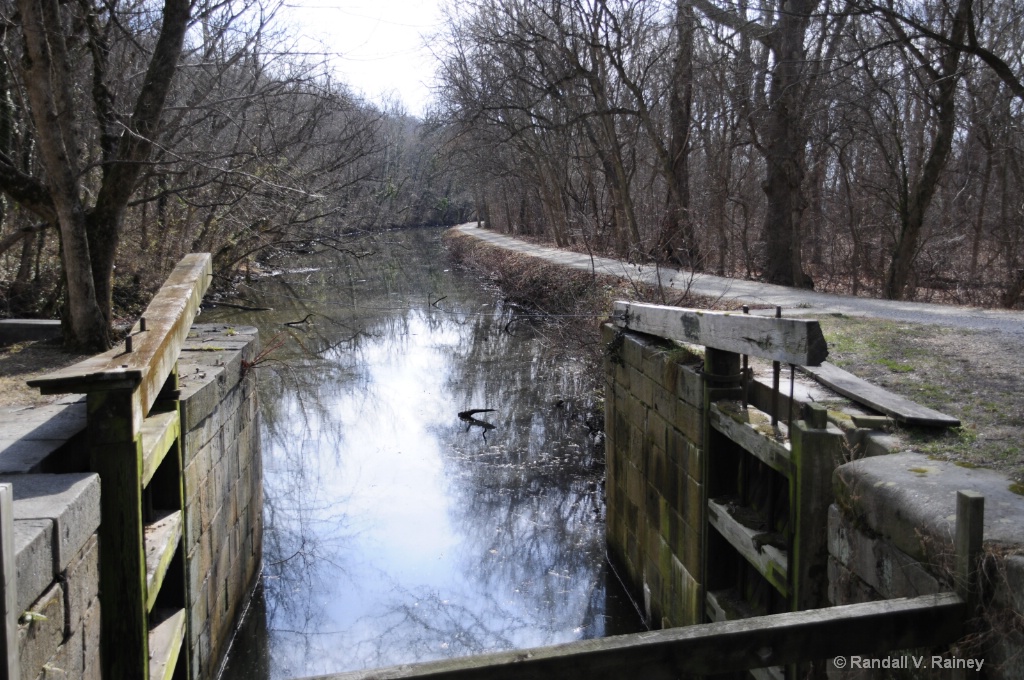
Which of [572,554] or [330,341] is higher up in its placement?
[330,341]

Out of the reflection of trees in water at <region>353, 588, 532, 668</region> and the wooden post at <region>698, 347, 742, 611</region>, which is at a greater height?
the wooden post at <region>698, 347, 742, 611</region>

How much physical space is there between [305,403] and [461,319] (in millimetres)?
9088

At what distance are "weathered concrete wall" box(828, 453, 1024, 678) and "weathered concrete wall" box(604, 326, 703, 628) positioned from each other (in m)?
2.16

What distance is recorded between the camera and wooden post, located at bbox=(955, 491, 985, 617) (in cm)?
289

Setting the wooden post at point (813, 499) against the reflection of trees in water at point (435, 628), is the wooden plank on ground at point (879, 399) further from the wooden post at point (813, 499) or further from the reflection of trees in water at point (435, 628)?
the reflection of trees in water at point (435, 628)

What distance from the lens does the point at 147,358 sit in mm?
4258

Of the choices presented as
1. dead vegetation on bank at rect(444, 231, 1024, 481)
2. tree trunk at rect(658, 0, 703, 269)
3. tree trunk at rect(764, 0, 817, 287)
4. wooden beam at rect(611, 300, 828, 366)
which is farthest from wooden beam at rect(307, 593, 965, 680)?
tree trunk at rect(658, 0, 703, 269)

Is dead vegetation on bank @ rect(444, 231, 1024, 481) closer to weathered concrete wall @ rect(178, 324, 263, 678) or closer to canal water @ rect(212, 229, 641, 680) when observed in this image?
canal water @ rect(212, 229, 641, 680)

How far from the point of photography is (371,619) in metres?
8.23

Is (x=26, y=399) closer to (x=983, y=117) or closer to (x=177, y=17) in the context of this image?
(x=177, y=17)

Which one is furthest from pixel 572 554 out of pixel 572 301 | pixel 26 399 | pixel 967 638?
pixel 572 301

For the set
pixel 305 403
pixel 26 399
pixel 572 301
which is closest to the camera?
pixel 26 399

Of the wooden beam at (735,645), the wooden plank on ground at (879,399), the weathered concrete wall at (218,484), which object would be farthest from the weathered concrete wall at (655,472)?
the weathered concrete wall at (218,484)

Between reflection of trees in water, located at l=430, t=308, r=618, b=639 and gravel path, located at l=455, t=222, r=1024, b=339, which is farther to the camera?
gravel path, located at l=455, t=222, r=1024, b=339
